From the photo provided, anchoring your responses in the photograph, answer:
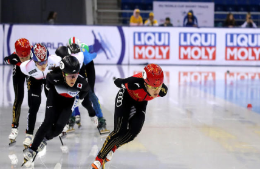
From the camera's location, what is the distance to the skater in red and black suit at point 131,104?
14.6 ft

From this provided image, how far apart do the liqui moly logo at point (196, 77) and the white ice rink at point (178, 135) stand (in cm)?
71

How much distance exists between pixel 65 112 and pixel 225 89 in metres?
6.76

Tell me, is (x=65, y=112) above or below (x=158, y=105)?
above

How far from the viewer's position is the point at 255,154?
5.50 meters

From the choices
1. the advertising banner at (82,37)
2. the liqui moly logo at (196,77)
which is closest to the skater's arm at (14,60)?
the liqui moly logo at (196,77)

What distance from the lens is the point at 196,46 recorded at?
15.9m

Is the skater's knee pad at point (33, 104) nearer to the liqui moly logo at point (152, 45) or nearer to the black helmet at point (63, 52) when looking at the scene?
the black helmet at point (63, 52)

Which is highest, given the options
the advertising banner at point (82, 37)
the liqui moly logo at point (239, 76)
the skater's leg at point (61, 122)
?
the advertising banner at point (82, 37)

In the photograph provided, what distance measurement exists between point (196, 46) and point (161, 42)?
4.20ft

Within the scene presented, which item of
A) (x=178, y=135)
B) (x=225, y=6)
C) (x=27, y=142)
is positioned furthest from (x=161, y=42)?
(x=27, y=142)

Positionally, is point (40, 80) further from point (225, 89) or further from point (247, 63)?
point (247, 63)

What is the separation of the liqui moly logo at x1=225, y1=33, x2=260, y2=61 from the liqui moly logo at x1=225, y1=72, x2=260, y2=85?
1.94 metres

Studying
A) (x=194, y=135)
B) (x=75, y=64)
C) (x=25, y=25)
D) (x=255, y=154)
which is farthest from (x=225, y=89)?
(x=25, y=25)

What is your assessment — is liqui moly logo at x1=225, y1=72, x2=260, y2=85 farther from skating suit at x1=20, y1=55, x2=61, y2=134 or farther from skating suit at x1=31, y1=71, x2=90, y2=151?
skating suit at x1=31, y1=71, x2=90, y2=151
